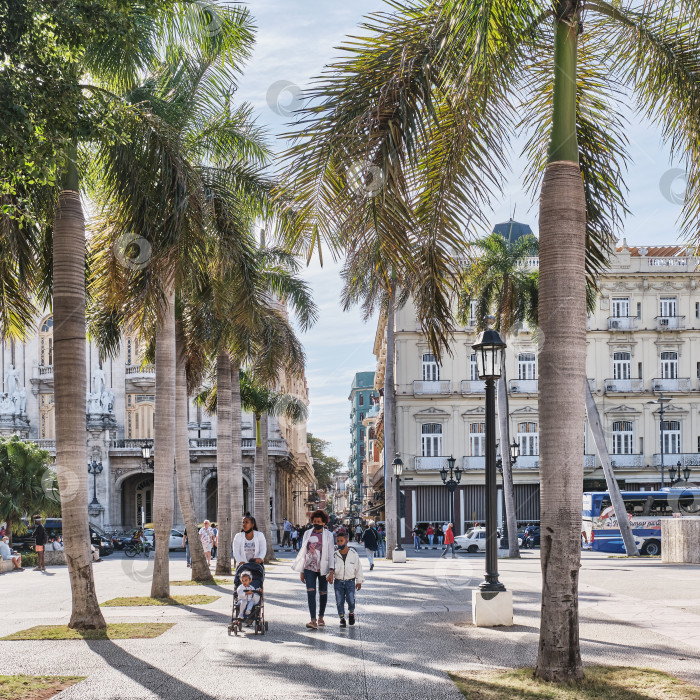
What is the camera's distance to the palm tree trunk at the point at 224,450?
84.4 ft

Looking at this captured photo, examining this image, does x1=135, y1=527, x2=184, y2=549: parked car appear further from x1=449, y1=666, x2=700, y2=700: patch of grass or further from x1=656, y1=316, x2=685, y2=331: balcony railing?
x1=449, y1=666, x2=700, y2=700: patch of grass

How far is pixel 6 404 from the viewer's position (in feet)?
212

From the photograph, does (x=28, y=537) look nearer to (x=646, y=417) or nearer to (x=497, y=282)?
(x=497, y=282)

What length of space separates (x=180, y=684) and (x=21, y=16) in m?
6.32

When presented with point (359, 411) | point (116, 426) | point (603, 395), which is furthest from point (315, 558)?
point (359, 411)

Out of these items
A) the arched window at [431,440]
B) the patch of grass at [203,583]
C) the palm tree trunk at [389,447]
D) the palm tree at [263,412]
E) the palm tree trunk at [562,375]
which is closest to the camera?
the palm tree trunk at [562,375]

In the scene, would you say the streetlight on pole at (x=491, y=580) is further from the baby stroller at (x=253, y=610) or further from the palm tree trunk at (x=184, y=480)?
the palm tree trunk at (x=184, y=480)

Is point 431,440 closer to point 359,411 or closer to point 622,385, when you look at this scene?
point 622,385

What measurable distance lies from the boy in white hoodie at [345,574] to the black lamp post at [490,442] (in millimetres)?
1826

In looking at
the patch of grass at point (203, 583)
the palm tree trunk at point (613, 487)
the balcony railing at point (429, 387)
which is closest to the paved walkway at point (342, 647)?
the patch of grass at point (203, 583)

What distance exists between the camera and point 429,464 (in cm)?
5816

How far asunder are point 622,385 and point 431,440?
39.7 feet

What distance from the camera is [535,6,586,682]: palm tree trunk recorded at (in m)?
9.08

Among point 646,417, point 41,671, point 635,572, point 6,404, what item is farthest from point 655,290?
point 41,671
